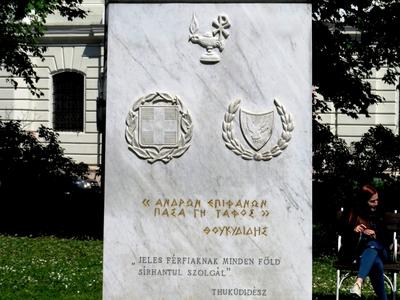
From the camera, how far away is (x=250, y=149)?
28.6ft

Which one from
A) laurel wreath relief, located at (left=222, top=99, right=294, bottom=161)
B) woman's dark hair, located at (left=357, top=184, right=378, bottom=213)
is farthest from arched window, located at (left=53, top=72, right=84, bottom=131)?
laurel wreath relief, located at (left=222, top=99, right=294, bottom=161)

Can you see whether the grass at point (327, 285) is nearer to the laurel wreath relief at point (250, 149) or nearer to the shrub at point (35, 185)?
the laurel wreath relief at point (250, 149)

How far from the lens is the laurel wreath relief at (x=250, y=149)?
8680 millimetres

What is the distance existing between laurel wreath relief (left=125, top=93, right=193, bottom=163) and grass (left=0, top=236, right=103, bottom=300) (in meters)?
3.48

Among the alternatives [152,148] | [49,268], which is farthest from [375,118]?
[152,148]

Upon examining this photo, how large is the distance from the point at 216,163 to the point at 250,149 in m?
0.32

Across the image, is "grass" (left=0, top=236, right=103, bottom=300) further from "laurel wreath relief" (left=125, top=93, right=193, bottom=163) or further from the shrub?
the shrub

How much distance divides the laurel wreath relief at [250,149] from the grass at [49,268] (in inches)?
150

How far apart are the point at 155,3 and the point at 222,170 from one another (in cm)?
158

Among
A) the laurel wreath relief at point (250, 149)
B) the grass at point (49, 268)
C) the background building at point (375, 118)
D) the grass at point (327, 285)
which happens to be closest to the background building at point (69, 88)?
the background building at point (375, 118)

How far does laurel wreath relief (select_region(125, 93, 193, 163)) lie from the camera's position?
8711 millimetres

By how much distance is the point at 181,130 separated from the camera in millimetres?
8719

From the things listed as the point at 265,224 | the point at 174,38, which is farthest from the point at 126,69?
the point at 265,224

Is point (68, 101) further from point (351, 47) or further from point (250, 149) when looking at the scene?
point (250, 149)
